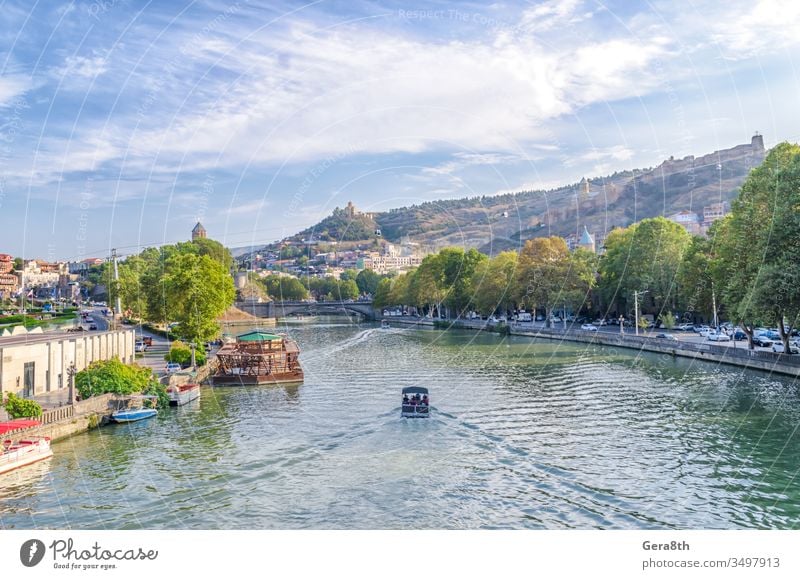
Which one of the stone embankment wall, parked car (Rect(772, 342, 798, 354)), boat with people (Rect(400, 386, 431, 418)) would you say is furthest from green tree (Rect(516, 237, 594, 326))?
boat with people (Rect(400, 386, 431, 418))

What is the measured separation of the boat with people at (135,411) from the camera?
21406mm

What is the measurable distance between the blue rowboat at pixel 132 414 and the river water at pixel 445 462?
2.03 feet

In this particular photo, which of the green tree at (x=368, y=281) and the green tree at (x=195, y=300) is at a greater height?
the green tree at (x=368, y=281)

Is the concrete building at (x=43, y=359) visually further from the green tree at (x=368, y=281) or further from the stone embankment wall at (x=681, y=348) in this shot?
the green tree at (x=368, y=281)

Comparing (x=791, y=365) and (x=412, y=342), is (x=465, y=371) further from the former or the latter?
(x=412, y=342)

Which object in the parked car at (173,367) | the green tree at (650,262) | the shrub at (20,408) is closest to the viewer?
the shrub at (20,408)

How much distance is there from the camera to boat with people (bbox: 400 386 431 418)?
802 inches

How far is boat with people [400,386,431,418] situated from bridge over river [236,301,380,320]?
73683mm

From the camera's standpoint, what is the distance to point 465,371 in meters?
32.4

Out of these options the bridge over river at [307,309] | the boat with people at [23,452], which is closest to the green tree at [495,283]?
the bridge over river at [307,309]

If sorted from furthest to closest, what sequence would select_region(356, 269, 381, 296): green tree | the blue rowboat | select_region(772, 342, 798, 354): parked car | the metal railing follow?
1. select_region(356, 269, 381, 296): green tree
2. select_region(772, 342, 798, 354): parked car
3. the blue rowboat
4. the metal railing

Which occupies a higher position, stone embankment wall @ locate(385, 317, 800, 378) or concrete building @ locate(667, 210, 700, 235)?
concrete building @ locate(667, 210, 700, 235)

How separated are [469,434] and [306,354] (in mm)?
25522

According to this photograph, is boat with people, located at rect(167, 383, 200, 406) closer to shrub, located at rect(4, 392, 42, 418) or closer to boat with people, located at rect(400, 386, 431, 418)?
shrub, located at rect(4, 392, 42, 418)
